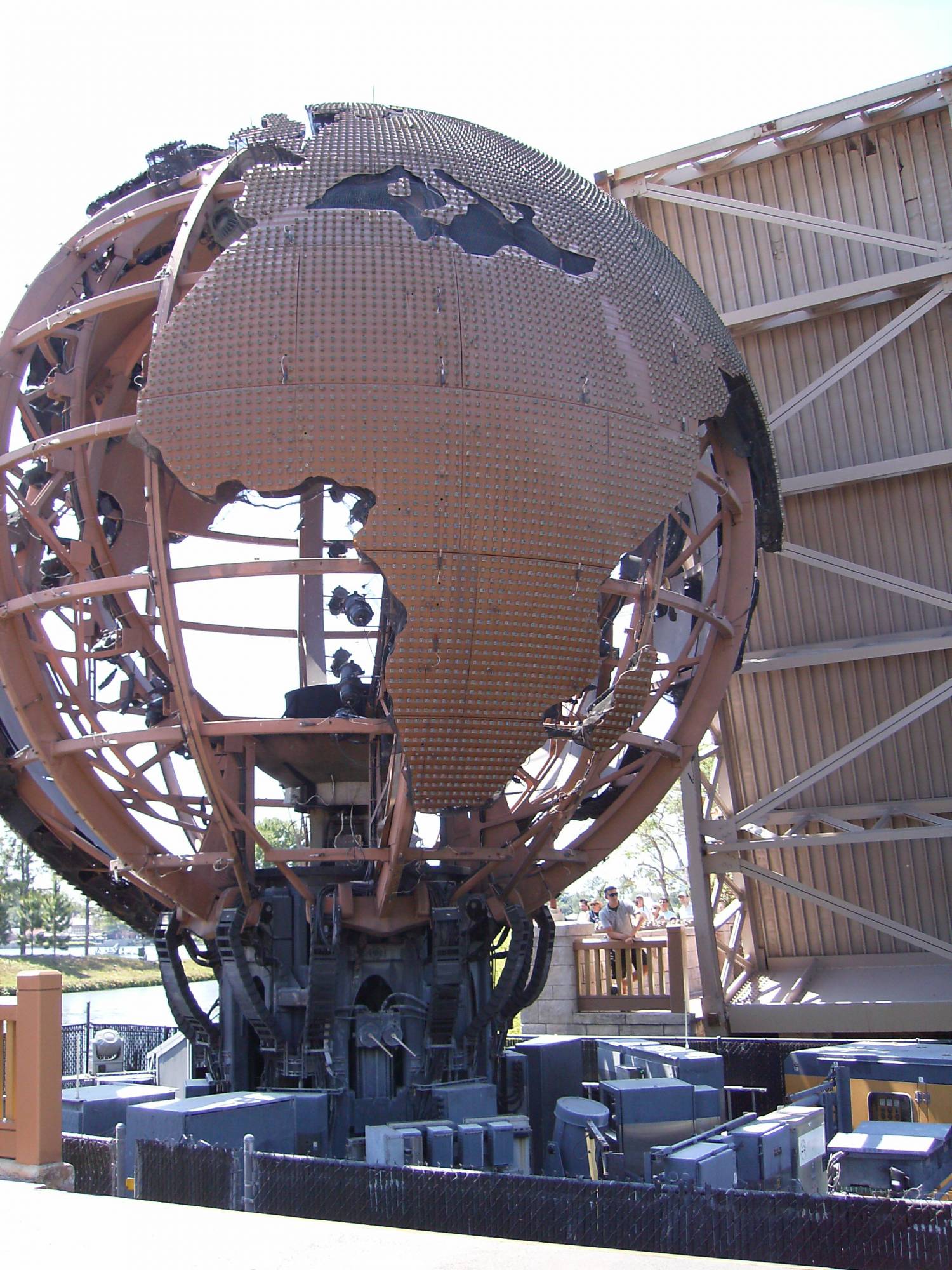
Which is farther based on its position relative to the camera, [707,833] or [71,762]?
[707,833]

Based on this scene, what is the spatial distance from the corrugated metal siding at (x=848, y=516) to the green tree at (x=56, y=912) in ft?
136

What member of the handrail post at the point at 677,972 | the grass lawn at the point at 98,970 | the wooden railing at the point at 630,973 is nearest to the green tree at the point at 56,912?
the grass lawn at the point at 98,970

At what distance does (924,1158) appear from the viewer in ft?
24.5

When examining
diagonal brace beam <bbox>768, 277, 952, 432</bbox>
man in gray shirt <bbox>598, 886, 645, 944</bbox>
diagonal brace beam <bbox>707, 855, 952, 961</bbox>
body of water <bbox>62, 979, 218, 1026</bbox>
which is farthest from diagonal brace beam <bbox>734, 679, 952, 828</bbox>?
body of water <bbox>62, 979, 218, 1026</bbox>

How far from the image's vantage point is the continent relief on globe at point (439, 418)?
26.6 feet

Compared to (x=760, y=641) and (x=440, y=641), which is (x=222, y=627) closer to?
(x=440, y=641)

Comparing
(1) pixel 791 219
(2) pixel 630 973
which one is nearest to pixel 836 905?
(2) pixel 630 973

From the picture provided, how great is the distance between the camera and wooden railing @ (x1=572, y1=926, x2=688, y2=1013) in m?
14.6

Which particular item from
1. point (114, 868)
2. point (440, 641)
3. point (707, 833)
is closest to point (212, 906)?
point (114, 868)

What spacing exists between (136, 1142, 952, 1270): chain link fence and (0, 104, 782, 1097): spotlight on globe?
2270 millimetres

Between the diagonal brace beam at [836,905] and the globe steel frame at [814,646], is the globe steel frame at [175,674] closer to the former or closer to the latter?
the globe steel frame at [814,646]

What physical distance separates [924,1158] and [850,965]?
834 centimetres

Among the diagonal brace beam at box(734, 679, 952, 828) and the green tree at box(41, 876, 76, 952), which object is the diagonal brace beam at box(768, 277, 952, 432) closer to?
the diagonal brace beam at box(734, 679, 952, 828)

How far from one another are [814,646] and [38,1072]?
10898 mm
